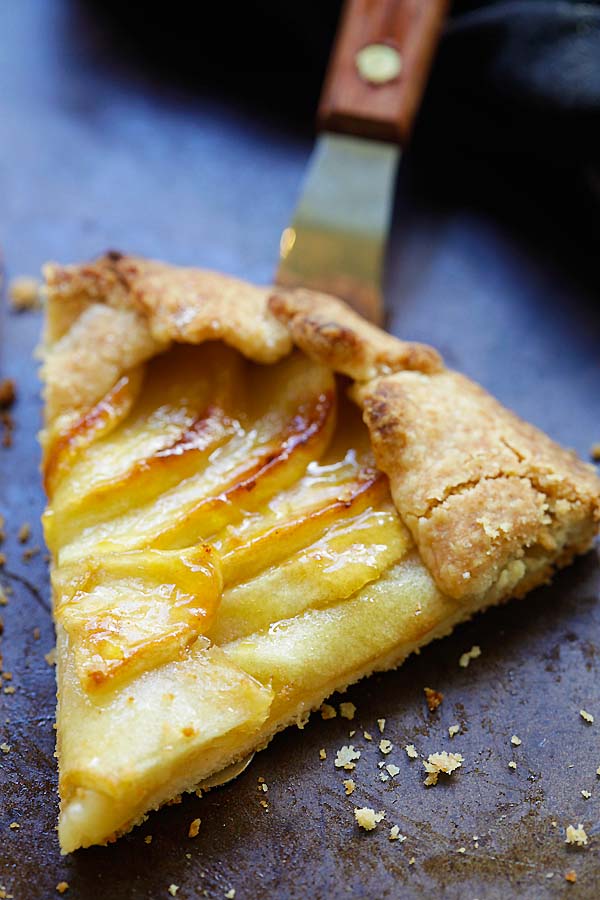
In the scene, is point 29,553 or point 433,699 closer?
point 433,699

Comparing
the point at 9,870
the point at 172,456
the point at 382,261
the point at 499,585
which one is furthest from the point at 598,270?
the point at 9,870

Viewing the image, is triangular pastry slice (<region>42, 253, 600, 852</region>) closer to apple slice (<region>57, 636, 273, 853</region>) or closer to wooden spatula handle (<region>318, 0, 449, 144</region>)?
apple slice (<region>57, 636, 273, 853</region>)

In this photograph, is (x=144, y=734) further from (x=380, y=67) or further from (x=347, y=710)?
(x=380, y=67)

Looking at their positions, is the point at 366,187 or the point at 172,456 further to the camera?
the point at 366,187

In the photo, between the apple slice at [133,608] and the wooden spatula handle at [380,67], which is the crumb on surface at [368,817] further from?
the wooden spatula handle at [380,67]

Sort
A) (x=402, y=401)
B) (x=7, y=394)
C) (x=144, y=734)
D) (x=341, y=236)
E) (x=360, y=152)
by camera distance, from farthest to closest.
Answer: (x=360, y=152)
(x=341, y=236)
(x=7, y=394)
(x=402, y=401)
(x=144, y=734)

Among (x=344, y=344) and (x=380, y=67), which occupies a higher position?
(x=380, y=67)

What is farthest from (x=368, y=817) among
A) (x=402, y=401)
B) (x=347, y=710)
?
(x=402, y=401)

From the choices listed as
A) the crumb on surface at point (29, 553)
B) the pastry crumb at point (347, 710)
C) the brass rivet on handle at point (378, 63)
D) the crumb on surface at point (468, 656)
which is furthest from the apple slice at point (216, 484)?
the brass rivet on handle at point (378, 63)

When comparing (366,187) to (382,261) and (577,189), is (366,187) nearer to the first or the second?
(382,261)
